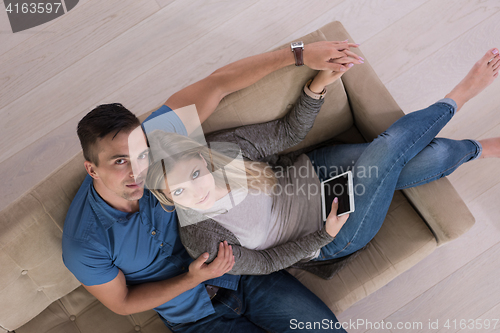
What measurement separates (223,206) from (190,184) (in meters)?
0.21

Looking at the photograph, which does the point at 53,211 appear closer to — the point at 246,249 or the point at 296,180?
the point at 246,249

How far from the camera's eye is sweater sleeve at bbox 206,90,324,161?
1361 mm

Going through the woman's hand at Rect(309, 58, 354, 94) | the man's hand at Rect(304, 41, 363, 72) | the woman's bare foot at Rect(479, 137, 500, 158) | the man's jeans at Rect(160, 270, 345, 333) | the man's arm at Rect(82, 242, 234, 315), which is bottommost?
the man's jeans at Rect(160, 270, 345, 333)

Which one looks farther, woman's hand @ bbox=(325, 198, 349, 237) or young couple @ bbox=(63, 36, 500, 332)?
woman's hand @ bbox=(325, 198, 349, 237)

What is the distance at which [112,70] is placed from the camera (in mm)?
2033

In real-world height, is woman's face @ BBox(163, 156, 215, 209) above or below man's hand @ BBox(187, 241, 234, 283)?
above

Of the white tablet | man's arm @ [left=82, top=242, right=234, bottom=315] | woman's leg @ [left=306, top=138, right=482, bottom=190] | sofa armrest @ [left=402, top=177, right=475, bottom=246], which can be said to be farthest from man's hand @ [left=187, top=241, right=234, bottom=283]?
sofa armrest @ [left=402, top=177, right=475, bottom=246]

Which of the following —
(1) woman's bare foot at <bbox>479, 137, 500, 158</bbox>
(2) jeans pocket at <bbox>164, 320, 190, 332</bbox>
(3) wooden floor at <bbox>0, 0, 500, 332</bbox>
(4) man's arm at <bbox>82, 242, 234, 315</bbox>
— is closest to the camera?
(4) man's arm at <bbox>82, 242, 234, 315</bbox>

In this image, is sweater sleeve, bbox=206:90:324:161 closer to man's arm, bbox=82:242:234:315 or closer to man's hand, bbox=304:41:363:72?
man's hand, bbox=304:41:363:72

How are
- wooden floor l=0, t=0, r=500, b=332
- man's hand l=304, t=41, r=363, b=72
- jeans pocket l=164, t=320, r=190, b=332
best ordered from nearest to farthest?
man's hand l=304, t=41, r=363, b=72
jeans pocket l=164, t=320, r=190, b=332
wooden floor l=0, t=0, r=500, b=332

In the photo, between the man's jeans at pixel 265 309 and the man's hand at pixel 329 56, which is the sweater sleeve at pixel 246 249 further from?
the man's hand at pixel 329 56

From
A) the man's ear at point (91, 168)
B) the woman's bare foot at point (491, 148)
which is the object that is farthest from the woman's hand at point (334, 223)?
the man's ear at point (91, 168)

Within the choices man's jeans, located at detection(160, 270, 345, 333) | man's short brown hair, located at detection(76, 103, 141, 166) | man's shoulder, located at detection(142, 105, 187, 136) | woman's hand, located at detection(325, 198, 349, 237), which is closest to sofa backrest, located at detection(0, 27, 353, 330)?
man's shoulder, located at detection(142, 105, 187, 136)

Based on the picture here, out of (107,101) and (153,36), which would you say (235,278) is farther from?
(153,36)
